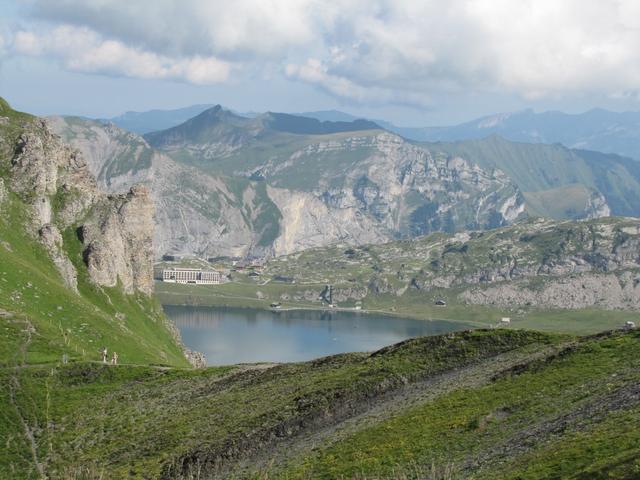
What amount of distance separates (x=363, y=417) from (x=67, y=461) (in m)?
21.5

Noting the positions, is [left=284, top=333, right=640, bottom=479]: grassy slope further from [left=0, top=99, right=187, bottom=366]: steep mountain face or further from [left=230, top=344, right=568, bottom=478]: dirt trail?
[left=0, top=99, right=187, bottom=366]: steep mountain face

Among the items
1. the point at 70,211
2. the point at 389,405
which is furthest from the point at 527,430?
the point at 70,211

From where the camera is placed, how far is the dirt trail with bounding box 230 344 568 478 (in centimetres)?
5394

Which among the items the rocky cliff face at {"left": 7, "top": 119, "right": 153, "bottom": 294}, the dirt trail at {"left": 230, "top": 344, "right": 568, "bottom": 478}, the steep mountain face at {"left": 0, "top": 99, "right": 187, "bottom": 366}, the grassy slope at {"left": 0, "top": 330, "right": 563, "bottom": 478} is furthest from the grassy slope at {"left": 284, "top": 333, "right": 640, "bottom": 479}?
the rocky cliff face at {"left": 7, "top": 119, "right": 153, "bottom": 294}

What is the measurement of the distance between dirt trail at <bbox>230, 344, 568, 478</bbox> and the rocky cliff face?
10483 centimetres

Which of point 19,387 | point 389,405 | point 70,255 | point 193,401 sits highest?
point 70,255

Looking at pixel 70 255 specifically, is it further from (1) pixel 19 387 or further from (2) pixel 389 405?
(2) pixel 389 405

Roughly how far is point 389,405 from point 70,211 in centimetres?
12756

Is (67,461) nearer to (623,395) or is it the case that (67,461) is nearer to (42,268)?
(623,395)

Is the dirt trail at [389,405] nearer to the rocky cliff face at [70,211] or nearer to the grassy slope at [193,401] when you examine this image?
the grassy slope at [193,401]

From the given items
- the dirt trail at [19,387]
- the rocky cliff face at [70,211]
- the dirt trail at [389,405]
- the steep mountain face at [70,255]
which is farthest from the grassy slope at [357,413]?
the rocky cliff face at [70,211]

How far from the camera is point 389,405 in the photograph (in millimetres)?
60375

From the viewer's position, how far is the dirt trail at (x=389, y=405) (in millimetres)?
53938

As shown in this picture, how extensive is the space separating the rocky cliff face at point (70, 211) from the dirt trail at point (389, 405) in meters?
105
